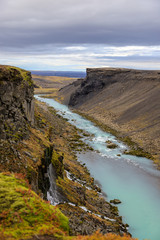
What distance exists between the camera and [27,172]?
15273 millimetres

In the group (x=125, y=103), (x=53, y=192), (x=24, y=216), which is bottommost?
(x=53, y=192)

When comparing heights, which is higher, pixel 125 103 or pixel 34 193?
pixel 125 103

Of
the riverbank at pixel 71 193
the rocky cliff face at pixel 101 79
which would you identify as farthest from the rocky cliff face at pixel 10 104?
the rocky cliff face at pixel 101 79

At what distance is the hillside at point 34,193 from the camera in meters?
9.49

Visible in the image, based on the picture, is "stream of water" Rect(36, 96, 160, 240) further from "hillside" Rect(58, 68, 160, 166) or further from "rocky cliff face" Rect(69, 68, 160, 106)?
"rocky cliff face" Rect(69, 68, 160, 106)

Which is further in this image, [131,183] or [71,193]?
[131,183]

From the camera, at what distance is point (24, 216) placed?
972cm

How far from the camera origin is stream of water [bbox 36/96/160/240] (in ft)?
68.9

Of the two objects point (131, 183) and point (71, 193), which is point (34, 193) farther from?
point (131, 183)

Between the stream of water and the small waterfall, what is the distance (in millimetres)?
7896

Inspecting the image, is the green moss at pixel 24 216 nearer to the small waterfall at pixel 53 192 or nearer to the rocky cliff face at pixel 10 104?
the small waterfall at pixel 53 192

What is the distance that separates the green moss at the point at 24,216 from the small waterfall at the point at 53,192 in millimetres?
5959

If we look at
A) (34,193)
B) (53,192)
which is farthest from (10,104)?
(34,193)

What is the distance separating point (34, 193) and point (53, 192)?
6.60m
